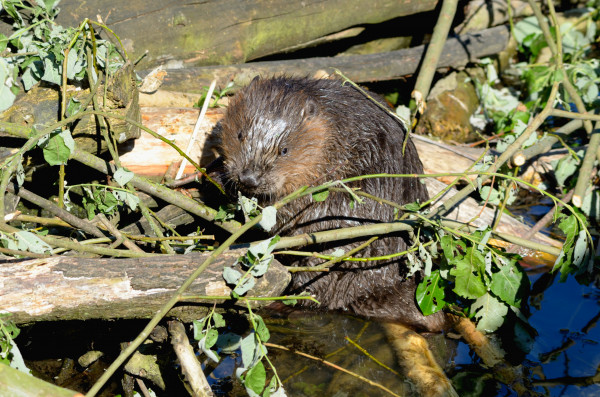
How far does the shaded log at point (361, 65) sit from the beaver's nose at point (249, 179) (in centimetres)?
139

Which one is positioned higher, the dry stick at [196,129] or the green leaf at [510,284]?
the dry stick at [196,129]

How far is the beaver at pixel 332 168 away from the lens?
389 centimetres

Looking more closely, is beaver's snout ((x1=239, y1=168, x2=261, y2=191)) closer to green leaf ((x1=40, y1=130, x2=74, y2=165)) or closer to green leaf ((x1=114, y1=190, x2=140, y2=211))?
green leaf ((x1=114, y1=190, x2=140, y2=211))

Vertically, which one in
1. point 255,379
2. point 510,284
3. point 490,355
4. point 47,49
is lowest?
point 490,355

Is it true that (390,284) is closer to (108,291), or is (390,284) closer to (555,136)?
(108,291)

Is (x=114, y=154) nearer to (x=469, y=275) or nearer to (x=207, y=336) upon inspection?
(x=207, y=336)

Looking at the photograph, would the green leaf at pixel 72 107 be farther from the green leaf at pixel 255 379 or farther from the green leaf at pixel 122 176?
the green leaf at pixel 255 379

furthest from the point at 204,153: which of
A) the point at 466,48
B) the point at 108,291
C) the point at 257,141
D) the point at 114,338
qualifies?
the point at 466,48

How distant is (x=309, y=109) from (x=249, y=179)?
651mm

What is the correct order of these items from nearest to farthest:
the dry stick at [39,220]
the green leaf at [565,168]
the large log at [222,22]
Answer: the dry stick at [39,220] < the large log at [222,22] < the green leaf at [565,168]

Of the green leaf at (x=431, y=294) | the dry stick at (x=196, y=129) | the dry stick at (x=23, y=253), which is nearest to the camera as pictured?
the dry stick at (x=23, y=253)

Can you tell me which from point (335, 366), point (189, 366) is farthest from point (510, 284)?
point (189, 366)

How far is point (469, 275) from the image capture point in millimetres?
3547

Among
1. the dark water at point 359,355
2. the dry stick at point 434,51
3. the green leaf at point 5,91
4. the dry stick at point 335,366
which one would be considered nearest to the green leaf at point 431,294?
the dark water at point 359,355
